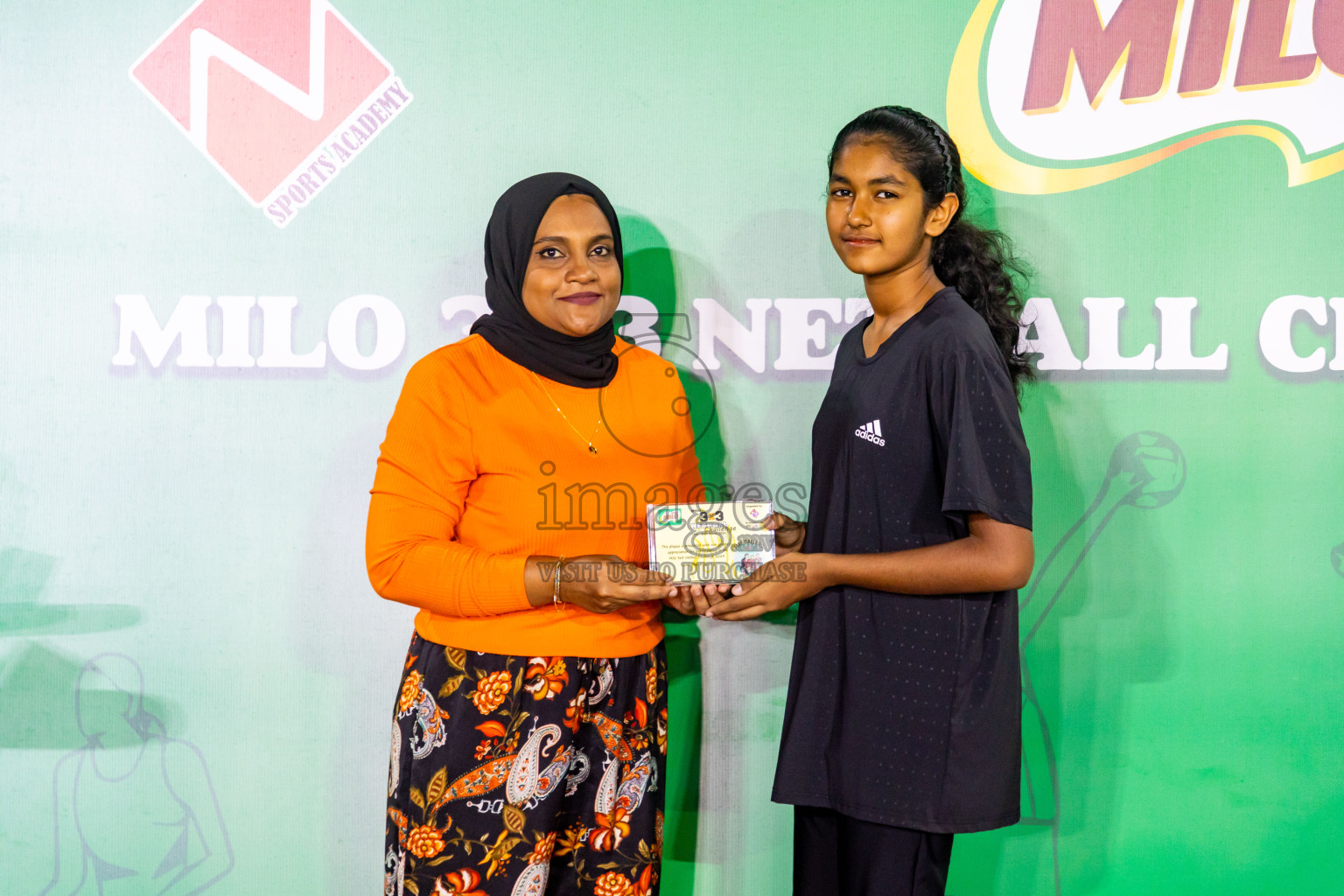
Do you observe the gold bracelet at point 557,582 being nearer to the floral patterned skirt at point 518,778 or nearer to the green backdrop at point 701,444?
the floral patterned skirt at point 518,778

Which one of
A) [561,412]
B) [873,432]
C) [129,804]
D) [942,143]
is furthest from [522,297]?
[129,804]

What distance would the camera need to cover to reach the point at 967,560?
1.45 metres

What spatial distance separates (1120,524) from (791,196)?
1048mm

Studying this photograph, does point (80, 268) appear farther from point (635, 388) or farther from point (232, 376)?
point (635, 388)

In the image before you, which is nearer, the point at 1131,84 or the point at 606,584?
the point at 606,584

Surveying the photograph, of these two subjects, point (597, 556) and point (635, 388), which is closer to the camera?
point (597, 556)

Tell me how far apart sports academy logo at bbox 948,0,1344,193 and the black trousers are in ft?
4.52

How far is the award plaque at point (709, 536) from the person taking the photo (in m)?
1.57

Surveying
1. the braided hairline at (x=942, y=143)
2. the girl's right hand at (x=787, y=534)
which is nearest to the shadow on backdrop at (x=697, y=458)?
the girl's right hand at (x=787, y=534)

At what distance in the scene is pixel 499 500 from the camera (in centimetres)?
164

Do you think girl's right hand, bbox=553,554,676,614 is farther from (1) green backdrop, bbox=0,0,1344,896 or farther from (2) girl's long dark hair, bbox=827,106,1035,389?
(2) girl's long dark hair, bbox=827,106,1035,389

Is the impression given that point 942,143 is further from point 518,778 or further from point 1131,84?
point 518,778

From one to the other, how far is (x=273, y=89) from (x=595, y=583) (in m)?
1.36

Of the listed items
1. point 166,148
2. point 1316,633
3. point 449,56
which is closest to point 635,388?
point 449,56
